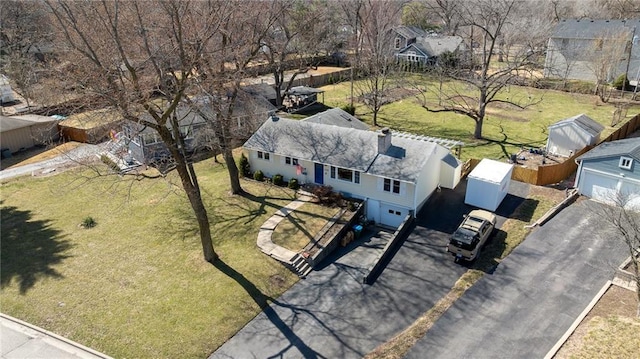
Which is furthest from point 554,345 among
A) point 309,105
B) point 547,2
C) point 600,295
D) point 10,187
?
point 547,2

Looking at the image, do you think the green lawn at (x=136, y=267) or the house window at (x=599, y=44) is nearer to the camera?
the green lawn at (x=136, y=267)

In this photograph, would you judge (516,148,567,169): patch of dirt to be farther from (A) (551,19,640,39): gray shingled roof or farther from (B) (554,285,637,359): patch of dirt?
(A) (551,19,640,39): gray shingled roof

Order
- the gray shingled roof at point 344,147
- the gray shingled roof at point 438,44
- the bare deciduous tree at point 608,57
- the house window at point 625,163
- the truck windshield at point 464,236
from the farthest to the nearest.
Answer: the gray shingled roof at point 438,44, the bare deciduous tree at point 608,57, the gray shingled roof at point 344,147, the house window at point 625,163, the truck windshield at point 464,236

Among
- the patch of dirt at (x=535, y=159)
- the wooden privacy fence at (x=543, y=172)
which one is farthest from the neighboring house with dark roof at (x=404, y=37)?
the wooden privacy fence at (x=543, y=172)

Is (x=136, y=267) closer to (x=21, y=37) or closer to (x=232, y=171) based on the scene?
(x=232, y=171)

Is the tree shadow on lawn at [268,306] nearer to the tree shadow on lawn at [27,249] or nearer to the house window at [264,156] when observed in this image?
the tree shadow on lawn at [27,249]

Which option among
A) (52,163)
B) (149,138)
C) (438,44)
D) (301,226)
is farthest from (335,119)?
(438,44)

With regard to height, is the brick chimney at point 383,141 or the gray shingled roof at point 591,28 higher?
the gray shingled roof at point 591,28

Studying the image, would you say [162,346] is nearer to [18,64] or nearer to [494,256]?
[494,256]
